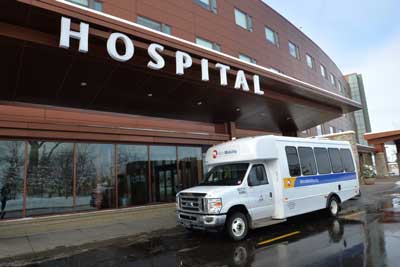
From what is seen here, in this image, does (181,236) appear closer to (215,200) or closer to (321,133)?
(215,200)

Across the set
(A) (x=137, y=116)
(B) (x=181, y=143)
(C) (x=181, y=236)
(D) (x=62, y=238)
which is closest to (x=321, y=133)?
(B) (x=181, y=143)

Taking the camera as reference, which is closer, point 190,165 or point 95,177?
point 95,177

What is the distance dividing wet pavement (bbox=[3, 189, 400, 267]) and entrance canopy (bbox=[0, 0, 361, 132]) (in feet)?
18.3

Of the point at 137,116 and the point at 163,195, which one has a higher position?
the point at 137,116

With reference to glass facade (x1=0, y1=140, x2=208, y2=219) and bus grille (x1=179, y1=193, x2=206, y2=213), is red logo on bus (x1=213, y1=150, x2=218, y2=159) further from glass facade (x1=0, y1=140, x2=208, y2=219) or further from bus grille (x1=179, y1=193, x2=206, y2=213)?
glass facade (x1=0, y1=140, x2=208, y2=219)

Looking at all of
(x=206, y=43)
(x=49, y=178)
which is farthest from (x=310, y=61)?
(x=49, y=178)

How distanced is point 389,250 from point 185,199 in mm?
5244

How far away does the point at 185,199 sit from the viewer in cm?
855

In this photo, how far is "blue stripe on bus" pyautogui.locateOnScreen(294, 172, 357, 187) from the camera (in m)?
9.80

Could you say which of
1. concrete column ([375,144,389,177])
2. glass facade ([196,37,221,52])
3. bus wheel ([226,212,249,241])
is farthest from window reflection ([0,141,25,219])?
concrete column ([375,144,389,177])

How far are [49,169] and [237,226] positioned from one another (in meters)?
8.10

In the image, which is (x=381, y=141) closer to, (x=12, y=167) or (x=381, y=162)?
(x=381, y=162)

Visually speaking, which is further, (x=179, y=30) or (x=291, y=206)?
(x=179, y=30)

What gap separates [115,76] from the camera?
390 inches
